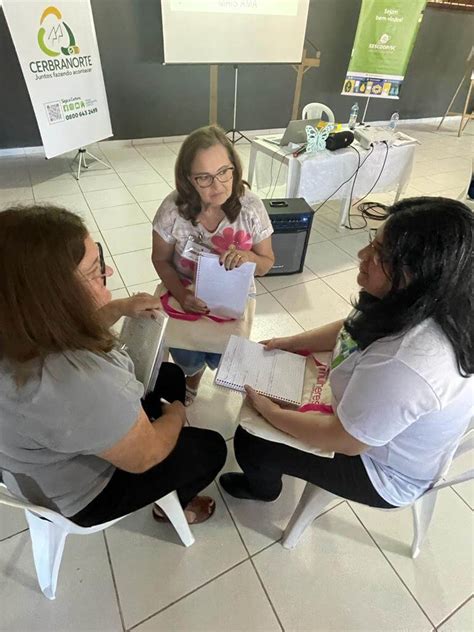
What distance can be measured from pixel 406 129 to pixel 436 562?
682cm

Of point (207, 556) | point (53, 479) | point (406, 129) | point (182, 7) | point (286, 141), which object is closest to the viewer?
point (53, 479)

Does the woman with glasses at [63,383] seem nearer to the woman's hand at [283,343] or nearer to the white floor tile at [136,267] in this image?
the woman's hand at [283,343]

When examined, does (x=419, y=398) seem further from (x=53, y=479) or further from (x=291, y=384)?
(x=53, y=479)

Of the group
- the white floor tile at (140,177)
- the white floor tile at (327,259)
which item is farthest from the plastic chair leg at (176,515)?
the white floor tile at (140,177)

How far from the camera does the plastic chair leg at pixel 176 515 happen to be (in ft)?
3.62

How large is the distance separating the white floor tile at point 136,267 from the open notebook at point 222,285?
1.24 meters

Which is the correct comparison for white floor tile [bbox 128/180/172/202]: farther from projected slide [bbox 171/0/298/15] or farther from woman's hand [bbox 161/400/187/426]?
woman's hand [bbox 161/400/187/426]

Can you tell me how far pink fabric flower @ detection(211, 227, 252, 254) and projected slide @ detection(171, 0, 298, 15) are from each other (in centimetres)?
383

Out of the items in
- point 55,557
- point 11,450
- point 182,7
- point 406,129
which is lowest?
point 406,129

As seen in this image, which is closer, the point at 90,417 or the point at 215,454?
the point at 90,417

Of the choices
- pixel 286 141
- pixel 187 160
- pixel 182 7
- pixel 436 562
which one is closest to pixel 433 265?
pixel 187 160

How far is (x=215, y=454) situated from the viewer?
111 cm

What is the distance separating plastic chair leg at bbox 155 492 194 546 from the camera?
110cm

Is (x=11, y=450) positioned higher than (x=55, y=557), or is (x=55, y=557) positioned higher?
(x=11, y=450)
